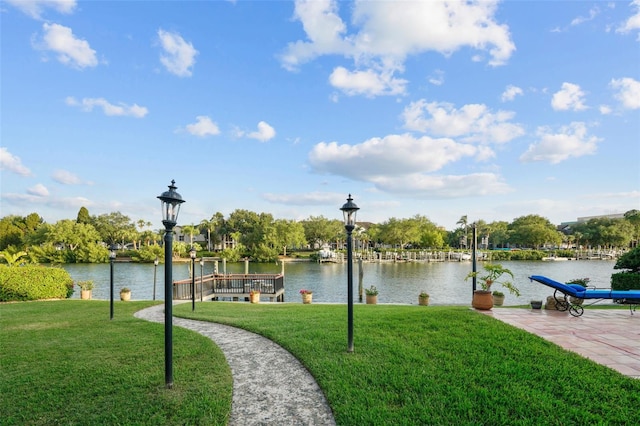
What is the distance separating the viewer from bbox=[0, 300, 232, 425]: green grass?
339 centimetres

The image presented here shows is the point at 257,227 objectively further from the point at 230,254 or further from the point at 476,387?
the point at 476,387

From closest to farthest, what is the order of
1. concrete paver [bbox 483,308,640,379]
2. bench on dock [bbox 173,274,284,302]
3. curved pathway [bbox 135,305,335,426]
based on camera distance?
curved pathway [bbox 135,305,335,426], concrete paver [bbox 483,308,640,379], bench on dock [bbox 173,274,284,302]

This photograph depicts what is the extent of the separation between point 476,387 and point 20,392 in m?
5.38

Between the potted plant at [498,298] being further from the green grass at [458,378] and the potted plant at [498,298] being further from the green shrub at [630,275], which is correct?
the green shrub at [630,275]

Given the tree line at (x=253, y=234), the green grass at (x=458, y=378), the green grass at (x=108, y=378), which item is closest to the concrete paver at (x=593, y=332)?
the green grass at (x=458, y=378)

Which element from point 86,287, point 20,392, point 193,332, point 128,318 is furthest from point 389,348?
point 86,287

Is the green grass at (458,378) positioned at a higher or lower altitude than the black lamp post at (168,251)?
lower

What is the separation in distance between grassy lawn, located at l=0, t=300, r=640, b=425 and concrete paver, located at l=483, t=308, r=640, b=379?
46cm

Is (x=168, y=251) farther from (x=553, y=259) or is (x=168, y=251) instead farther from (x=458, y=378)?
(x=553, y=259)

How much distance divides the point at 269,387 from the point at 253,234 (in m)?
54.4

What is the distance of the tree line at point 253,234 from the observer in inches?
2019

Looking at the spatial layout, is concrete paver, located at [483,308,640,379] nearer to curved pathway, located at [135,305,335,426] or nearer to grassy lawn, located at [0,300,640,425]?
grassy lawn, located at [0,300,640,425]

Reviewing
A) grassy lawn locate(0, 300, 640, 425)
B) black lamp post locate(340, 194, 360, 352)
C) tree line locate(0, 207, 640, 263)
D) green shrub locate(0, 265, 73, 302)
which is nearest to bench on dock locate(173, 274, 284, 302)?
green shrub locate(0, 265, 73, 302)

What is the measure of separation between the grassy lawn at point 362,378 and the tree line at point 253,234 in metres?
46.6
